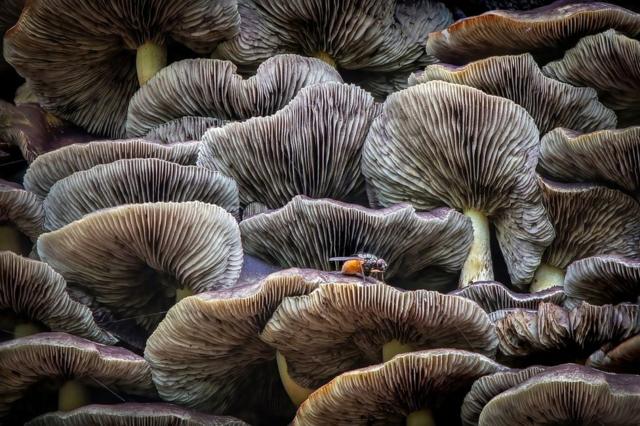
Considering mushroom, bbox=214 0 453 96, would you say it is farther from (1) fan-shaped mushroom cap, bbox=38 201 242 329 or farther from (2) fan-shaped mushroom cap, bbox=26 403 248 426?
(2) fan-shaped mushroom cap, bbox=26 403 248 426

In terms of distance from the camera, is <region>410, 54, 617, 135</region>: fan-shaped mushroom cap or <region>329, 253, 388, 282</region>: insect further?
<region>410, 54, 617, 135</region>: fan-shaped mushroom cap

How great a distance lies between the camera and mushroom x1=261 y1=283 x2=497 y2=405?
2996 mm

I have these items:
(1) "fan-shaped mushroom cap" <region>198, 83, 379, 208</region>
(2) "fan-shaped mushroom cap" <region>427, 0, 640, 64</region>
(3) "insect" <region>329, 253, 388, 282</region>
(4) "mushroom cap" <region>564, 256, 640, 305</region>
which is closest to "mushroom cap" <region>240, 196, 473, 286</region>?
(3) "insect" <region>329, 253, 388, 282</region>

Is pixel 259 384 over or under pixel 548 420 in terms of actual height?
under

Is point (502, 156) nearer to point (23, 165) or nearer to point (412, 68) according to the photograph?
point (412, 68)

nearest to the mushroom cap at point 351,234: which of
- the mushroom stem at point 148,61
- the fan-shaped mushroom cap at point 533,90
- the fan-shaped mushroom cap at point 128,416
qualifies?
the fan-shaped mushroom cap at point 533,90

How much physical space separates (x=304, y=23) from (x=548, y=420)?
7.67 ft

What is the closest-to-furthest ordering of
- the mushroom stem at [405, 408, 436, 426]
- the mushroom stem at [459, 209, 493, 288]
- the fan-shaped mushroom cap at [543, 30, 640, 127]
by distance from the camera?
the mushroom stem at [405, 408, 436, 426]
the fan-shaped mushroom cap at [543, 30, 640, 127]
the mushroom stem at [459, 209, 493, 288]

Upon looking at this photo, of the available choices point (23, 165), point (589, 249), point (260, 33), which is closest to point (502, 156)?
point (589, 249)

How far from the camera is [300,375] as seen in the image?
11.4 ft

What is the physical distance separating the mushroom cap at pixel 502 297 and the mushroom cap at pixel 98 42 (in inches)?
70.3

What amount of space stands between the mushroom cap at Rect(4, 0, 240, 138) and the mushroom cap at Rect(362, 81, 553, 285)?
105 cm

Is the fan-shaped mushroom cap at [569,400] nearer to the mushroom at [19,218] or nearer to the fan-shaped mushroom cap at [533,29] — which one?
the fan-shaped mushroom cap at [533,29]

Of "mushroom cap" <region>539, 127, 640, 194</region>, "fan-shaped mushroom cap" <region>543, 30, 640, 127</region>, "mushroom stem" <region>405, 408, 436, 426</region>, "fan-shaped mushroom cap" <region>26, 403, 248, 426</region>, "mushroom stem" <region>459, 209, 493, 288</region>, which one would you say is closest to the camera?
"fan-shaped mushroom cap" <region>26, 403, 248, 426</region>
